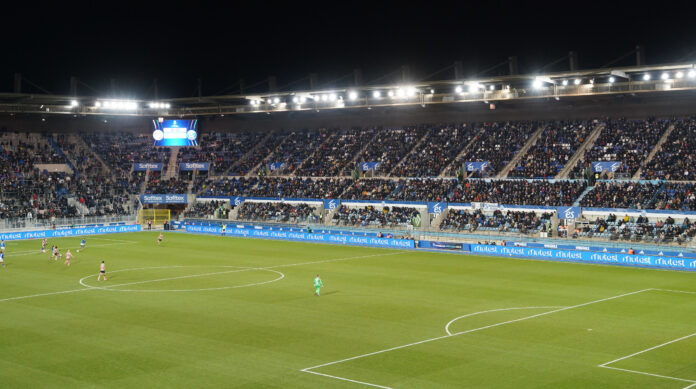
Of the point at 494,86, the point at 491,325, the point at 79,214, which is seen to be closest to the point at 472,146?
the point at 494,86

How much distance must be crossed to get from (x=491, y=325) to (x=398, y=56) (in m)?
47.2

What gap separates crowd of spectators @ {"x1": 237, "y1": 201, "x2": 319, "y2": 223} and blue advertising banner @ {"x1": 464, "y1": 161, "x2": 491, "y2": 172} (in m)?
15.3

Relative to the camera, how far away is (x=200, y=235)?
67438 mm

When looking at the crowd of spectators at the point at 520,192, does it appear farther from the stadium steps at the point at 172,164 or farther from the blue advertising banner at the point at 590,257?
the stadium steps at the point at 172,164

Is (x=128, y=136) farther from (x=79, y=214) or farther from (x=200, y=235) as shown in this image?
(x=200, y=235)

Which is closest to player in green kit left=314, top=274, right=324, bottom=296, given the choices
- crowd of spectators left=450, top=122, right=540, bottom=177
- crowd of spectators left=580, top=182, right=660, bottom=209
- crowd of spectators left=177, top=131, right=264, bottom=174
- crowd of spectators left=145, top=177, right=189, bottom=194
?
crowd of spectators left=580, top=182, right=660, bottom=209

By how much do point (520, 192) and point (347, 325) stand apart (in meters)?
36.3

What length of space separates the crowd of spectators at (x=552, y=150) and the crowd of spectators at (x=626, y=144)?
1848 mm

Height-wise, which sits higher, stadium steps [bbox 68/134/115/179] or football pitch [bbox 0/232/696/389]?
stadium steps [bbox 68/134/115/179]

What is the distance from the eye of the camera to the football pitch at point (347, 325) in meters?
20.1

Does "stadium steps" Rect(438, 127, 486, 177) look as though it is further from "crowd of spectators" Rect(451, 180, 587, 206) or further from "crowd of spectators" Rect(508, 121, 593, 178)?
"crowd of spectators" Rect(508, 121, 593, 178)

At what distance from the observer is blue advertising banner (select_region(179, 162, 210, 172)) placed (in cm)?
8519

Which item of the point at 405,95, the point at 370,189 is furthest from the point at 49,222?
the point at 405,95

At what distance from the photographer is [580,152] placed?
63594 millimetres
